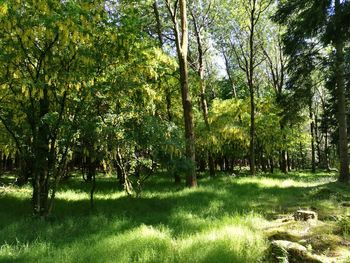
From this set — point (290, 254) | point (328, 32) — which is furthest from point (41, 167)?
point (328, 32)

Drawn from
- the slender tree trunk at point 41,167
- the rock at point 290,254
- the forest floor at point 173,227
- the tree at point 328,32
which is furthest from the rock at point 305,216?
the tree at point 328,32

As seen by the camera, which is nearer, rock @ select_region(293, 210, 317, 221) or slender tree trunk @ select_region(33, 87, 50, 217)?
rock @ select_region(293, 210, 317, 221)

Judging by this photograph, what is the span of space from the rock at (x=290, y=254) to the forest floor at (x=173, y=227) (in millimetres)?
166

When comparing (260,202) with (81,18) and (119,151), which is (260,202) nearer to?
(119,151)

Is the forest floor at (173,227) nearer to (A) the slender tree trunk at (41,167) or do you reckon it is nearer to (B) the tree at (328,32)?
→ (A) the slender tree trunk at (41,167)

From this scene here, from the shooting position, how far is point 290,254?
566 centimetres

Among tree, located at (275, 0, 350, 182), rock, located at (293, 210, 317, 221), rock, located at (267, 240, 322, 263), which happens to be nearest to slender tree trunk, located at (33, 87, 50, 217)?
rock, located at (267, 240, 322, 263)

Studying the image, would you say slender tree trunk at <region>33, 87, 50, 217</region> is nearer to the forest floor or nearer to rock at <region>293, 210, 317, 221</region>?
the forest floor

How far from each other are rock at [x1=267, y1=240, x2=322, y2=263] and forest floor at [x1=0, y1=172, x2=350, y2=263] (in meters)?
0.17

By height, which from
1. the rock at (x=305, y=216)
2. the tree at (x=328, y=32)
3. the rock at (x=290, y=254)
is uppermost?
the tree at (x=328, y=32)

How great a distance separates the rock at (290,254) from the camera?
547cm

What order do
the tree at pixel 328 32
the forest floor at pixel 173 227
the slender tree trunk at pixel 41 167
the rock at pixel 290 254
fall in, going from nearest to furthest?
the rock at pixel 290 254
the forest floor at pixel 173 227
the slender tree trunk at pixel 41 167
the tree at pixel 328 32

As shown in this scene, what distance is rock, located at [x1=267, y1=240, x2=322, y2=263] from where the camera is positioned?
5.47m

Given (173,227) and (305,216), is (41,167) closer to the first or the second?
(173,227)
